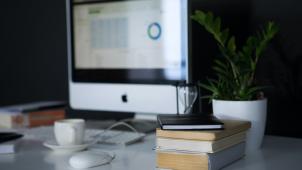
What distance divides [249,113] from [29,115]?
82 centimetres

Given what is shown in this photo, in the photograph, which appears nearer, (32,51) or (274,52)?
(274,52)

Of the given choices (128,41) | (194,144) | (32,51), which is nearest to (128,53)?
(128,41)

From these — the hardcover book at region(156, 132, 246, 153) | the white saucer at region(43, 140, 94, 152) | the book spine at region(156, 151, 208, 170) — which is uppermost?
the hardcover book at region(156, 132, 246, 153)

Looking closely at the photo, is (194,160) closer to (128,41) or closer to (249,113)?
(249,113)

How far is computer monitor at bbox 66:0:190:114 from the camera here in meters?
1.26

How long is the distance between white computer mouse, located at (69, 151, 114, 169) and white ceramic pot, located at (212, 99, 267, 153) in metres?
0.30

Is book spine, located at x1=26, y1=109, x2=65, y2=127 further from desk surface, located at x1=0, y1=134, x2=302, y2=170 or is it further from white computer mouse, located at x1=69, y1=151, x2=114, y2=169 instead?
white computer mouse, located at x1=69, y1=151, x2=114, y2=169

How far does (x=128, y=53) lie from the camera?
137cm

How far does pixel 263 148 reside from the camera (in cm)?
111

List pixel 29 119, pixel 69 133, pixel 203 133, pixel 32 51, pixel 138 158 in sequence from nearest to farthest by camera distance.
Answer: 1. pixel 203 133
2. pixel 138 158
3. pixel 69 133
4. pixel 29 119
5. pixel 32 51

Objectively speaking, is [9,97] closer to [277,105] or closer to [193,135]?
[277,105]

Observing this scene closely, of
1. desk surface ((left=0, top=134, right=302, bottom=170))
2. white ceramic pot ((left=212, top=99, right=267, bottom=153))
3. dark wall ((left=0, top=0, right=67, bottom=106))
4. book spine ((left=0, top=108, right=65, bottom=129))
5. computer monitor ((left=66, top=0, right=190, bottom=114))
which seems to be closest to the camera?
desk surface ((left=0, top=134, right=302, bottom=170))

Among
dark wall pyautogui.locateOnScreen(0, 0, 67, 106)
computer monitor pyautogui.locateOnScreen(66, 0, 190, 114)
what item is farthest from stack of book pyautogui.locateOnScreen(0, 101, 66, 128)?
dark wall pyautogui.locateOnScreen(0, 0, 67, 106)

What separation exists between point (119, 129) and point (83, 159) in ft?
1.58
